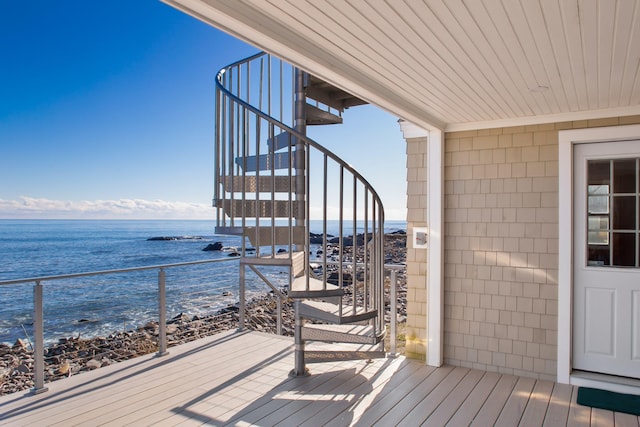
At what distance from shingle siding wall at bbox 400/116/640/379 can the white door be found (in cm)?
20

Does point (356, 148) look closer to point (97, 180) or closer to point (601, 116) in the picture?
point (97, 180)

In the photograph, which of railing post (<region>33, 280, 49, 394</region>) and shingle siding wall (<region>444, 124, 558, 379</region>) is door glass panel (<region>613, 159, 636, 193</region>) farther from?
railing post (<region>33, 280, 49, 394</region>)

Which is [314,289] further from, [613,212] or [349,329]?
[613,212]

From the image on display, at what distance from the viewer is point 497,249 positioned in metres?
4.07

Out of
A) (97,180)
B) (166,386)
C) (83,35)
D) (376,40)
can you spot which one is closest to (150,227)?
(97,180)

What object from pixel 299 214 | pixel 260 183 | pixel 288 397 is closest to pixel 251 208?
pixel 260 183

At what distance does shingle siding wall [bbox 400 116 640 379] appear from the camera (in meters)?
3.86

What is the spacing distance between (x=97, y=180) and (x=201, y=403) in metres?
21.0

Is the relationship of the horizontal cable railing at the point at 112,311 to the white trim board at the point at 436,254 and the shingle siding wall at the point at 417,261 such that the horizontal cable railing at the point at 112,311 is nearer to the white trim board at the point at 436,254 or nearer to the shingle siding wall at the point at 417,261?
the shingle siding wall at the point at 417,261

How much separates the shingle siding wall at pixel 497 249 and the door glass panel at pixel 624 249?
46 cm

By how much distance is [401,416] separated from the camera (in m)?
3.04

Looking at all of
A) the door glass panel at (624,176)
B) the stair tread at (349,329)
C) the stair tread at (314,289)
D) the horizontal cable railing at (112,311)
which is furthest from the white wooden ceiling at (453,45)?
the horizontal cable railing at (112,311)

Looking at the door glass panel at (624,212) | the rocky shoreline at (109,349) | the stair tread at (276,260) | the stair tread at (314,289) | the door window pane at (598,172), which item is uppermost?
the door window pane at (598,172)

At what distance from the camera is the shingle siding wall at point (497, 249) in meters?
3.86
